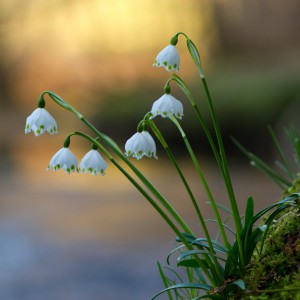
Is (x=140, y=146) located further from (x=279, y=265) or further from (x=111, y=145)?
(x=279, y=265)

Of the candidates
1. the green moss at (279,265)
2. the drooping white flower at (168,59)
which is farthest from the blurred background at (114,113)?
the drooping white flower at (168,59)

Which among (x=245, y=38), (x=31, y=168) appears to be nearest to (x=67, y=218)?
(x=31, y=168)

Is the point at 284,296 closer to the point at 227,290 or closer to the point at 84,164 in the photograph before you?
the point at 227,290

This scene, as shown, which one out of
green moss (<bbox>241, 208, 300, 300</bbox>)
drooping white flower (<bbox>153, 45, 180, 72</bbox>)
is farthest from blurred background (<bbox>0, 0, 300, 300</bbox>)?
drooping white flower (<bbox>153, 45, 180, 72</bbox>)

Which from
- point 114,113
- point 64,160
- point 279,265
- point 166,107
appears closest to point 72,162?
point 64,160

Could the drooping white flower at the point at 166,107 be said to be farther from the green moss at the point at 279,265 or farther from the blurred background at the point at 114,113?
the blurred background at the point at 114,113

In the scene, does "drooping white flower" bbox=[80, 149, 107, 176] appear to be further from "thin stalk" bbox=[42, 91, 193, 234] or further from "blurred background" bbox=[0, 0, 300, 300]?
"blurred background" bbox=[0, 0, 300, 300]
